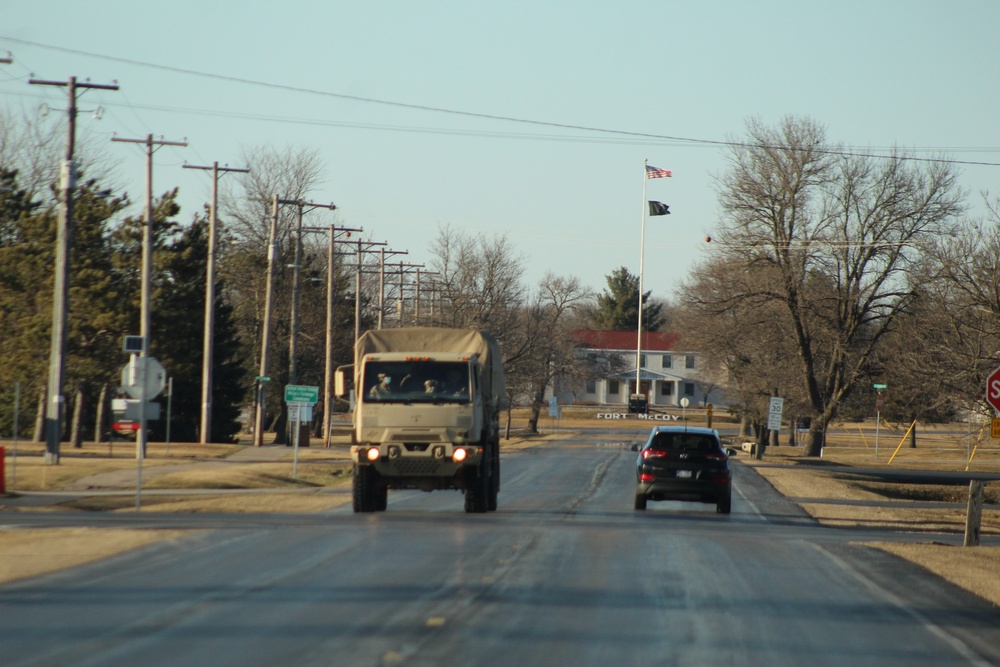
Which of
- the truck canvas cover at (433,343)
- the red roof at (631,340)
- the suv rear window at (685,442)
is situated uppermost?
the red roof at (631,340)

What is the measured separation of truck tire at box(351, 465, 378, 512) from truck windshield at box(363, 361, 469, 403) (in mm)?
1467

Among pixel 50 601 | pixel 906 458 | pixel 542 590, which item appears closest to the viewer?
pixel 50 601

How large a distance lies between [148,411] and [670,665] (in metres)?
17.5

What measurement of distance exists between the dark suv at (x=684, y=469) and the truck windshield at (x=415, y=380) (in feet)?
16.2

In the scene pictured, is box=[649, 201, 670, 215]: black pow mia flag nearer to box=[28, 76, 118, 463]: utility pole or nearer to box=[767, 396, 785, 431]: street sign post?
box=[767, 396, 785, 431]: street sign post

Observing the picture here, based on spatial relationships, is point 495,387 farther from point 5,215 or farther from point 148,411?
point 5,215

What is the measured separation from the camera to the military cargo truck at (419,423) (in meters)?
21.2

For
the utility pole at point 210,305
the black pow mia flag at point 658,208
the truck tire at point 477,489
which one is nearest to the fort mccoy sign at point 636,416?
the black pow mia flag at point 658,208

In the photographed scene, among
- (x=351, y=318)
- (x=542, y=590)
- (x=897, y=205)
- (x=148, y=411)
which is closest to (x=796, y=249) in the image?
(x=897, y=205)

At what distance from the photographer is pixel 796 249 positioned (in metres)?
54.1

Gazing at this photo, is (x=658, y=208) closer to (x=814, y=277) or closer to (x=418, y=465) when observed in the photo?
(x=814, y=277)

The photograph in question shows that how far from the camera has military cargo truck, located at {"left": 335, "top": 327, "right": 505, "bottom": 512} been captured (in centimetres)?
2120

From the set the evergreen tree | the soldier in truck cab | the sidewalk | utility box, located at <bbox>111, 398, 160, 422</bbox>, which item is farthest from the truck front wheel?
the evergreen tree

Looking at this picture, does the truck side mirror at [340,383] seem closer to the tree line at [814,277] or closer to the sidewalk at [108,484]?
the sidewalk at [108,484]
